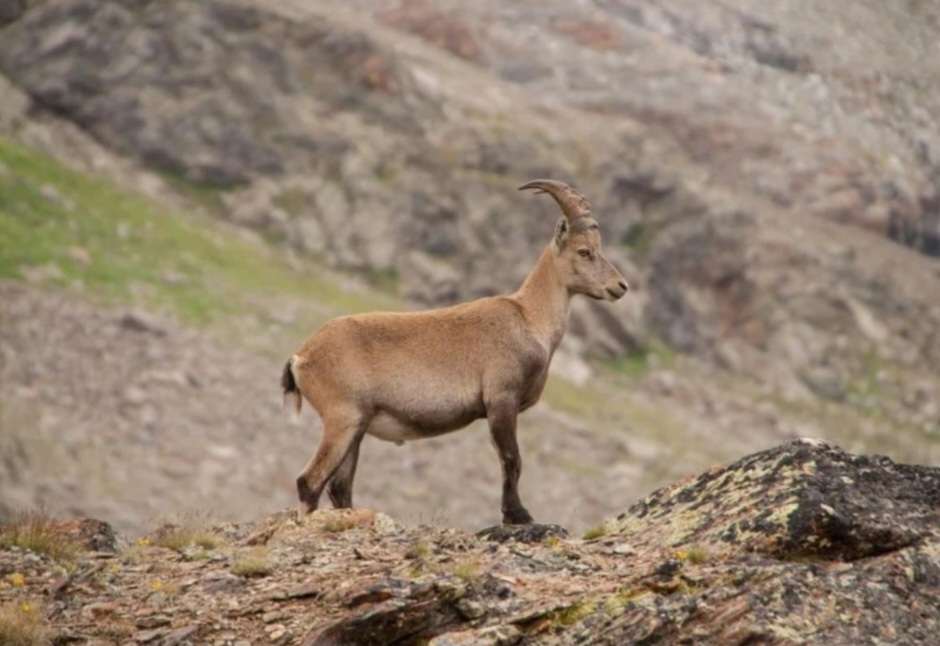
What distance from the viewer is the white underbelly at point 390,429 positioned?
14.6 m

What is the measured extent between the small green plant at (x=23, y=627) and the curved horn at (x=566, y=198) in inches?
254

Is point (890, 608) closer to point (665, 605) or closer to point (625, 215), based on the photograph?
point (665, 605)

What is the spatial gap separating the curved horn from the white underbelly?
2.68 metres

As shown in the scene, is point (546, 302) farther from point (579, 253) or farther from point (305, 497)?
point (305, 497)

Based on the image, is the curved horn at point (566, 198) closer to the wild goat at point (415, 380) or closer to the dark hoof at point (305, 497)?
the wild goat at point (415, 380)

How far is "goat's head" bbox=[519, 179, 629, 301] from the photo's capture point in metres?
15.9

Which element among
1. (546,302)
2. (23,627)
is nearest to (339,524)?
(23,627)

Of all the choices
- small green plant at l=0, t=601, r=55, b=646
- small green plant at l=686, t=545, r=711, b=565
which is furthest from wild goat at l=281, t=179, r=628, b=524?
small green plant at l=0, t=601, r=55, b=646

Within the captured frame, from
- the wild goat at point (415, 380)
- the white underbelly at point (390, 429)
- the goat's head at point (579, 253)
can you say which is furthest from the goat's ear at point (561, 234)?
the white underbelly at point (390, 429)

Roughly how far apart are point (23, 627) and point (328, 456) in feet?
12.1

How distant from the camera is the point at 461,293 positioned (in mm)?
74062

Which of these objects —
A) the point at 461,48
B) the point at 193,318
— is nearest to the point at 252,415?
the point at 193,318

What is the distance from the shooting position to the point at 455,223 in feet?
254

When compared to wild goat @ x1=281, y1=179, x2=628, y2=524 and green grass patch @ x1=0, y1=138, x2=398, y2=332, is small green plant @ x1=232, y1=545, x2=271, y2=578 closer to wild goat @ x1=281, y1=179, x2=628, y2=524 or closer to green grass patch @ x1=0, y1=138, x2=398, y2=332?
wild goat @ x1=281, y1=179, x2=628, y2=524
